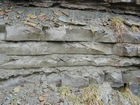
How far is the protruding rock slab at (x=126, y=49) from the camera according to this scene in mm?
3119

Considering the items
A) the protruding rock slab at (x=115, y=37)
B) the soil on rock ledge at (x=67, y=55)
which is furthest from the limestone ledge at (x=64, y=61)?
the protruding rock slab at (x=115, y=37)

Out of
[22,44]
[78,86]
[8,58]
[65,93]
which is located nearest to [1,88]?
[8,58]

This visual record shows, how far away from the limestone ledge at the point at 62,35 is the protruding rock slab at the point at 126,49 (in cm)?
8

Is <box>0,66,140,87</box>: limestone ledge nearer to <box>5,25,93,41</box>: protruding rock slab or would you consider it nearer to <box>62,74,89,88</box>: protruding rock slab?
<box>62,74,89,88</box>: protruding rock slab

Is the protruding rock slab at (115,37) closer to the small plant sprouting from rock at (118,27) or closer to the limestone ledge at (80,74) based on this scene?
the small plant sprouting from rock at (118,27)

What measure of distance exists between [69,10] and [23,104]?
1717 millimetres

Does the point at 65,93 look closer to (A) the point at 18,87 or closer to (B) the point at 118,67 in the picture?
(A) the point at 18,87

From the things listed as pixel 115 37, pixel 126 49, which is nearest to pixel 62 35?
pixel 115 37

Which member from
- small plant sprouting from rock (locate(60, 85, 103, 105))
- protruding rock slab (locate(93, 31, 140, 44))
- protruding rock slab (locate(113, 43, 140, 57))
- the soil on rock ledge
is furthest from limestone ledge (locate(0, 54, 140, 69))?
small plant sprouting from rock (locate(60, 85, 103, 105))

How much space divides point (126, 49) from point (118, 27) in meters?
0.40

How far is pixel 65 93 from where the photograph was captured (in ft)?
9.03

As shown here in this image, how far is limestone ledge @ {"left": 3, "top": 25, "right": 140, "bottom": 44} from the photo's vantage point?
108 inches

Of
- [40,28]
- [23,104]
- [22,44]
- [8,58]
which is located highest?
[40,28]

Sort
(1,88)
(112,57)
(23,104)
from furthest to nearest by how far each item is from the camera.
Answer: (112,57) < (1,88) < (23,104)
